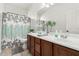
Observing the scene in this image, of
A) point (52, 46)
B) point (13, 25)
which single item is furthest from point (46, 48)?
point (13, 25)

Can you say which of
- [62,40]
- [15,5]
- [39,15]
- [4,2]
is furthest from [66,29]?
→ [4,2]

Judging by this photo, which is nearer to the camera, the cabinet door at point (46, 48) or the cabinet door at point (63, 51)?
the cabinet door at point (63, 51)

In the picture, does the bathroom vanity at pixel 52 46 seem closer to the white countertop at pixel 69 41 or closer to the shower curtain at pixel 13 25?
the white countertop at pixel 69 41

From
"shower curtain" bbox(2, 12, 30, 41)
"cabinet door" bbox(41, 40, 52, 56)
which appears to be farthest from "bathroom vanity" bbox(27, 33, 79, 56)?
"shower curtain" bbox(2, 12, 30, 41)

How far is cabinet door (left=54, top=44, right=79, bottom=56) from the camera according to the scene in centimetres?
143

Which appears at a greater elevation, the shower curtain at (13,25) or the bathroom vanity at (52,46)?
the shower curtain at (13,25)

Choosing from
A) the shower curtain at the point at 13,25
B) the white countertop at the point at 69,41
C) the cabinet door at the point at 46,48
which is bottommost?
the cabinet door at the point at 46,48

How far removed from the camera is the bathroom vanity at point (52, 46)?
145 centimetres

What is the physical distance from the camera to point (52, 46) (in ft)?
5.72

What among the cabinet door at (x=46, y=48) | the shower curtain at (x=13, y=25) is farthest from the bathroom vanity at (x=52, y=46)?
the shower curtain at (x=13, y=25)

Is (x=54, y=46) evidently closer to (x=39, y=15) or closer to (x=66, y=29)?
(x=66, y=29)

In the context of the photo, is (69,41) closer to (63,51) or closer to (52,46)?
(63,51)

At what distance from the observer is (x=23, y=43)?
1.77m

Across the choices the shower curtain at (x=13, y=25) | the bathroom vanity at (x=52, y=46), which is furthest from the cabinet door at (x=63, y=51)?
the shower curtain at (x=13, y=25)
